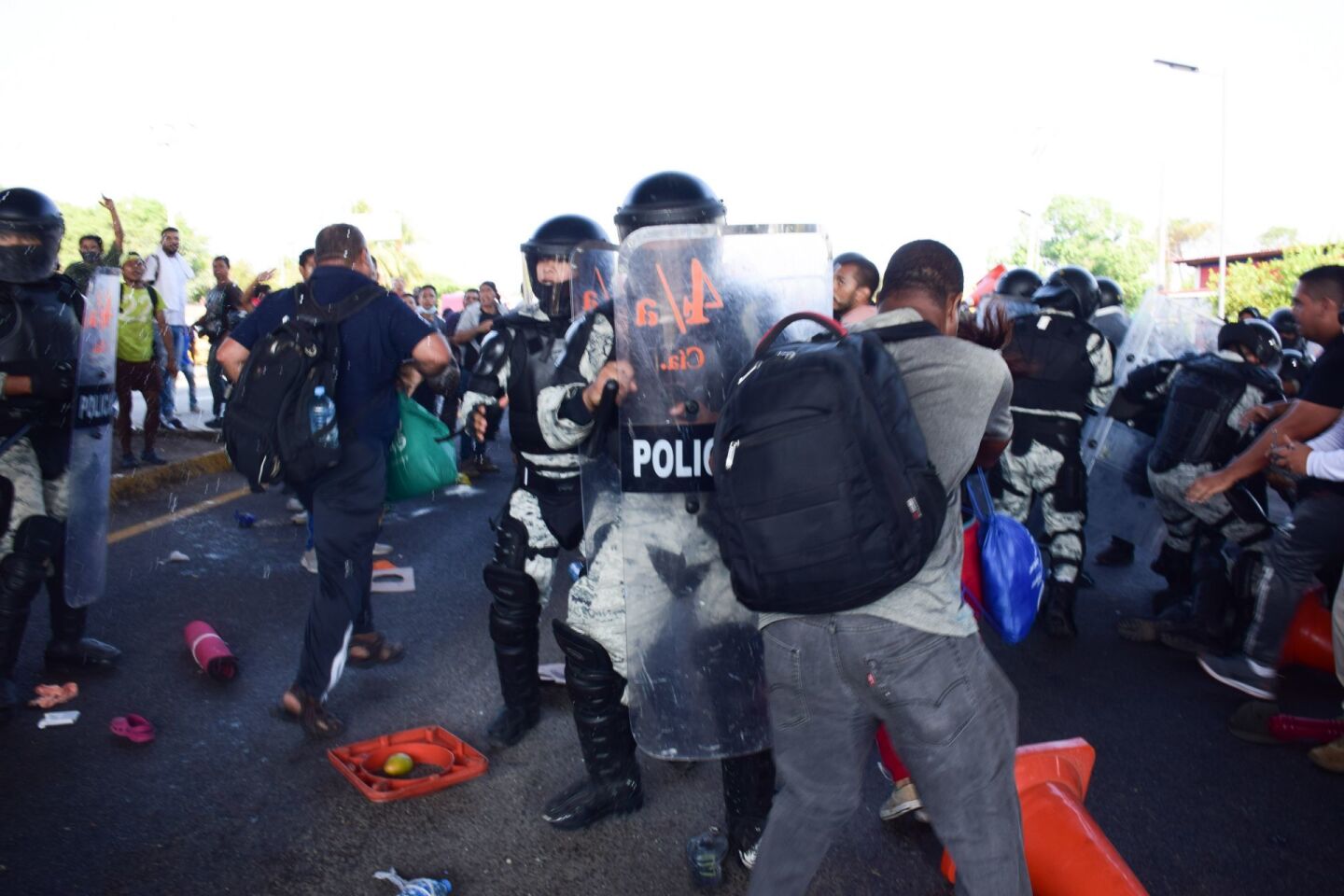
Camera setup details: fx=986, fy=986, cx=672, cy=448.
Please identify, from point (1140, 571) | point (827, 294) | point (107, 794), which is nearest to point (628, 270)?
point (827, 294)

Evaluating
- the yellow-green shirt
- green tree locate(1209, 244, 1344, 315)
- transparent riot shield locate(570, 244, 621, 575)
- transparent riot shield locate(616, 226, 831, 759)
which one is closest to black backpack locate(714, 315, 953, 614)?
transparent riot shield locate(616, 226, 831, 759)

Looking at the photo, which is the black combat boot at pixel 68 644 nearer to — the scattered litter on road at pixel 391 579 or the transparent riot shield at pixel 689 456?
the scattered litter on road at pixel 391 579

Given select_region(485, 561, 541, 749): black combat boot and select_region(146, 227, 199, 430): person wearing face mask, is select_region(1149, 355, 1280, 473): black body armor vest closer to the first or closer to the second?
select_region(485, 561, 541, 749): black combat boot

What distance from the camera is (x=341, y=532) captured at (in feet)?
11.8

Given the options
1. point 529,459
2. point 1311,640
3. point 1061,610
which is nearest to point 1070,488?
point 1061,610

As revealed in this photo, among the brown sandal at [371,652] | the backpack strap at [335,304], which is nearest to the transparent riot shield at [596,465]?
the backpack strap at [335,304]

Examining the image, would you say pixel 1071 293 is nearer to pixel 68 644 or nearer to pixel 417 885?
pixel 417 885

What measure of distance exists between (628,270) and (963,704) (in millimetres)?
1250

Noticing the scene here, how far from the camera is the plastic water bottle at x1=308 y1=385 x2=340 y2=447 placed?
10.9 feet

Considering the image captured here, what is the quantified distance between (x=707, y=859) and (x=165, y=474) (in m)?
6.71

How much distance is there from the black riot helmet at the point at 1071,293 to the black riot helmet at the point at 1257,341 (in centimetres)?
70

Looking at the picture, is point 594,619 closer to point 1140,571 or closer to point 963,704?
point 963,704

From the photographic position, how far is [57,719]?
144 inches

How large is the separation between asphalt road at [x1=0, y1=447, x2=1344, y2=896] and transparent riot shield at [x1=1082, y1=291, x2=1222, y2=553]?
1.24m
